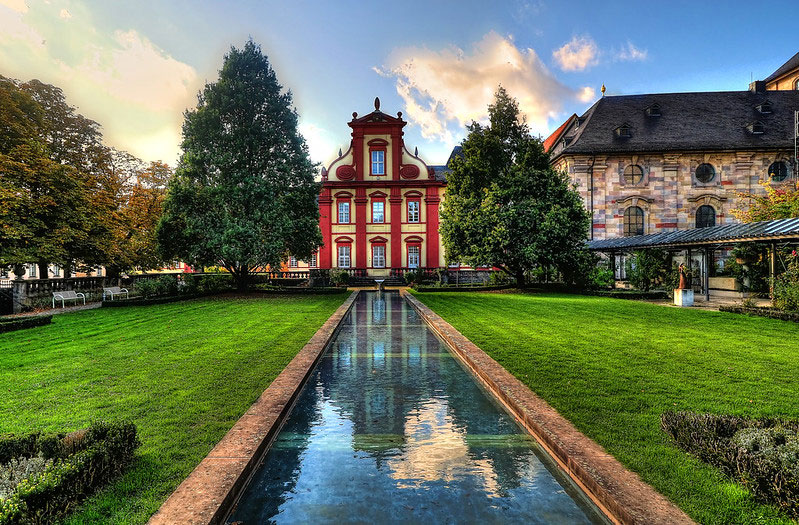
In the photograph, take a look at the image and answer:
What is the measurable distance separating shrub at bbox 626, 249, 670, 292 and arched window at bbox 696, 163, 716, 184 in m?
18.2

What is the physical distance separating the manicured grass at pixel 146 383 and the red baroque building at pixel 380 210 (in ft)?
83.8

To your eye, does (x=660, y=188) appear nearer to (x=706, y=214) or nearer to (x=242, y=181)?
(x=706, y=214)

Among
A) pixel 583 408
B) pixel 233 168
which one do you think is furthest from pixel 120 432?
pixel 233 168

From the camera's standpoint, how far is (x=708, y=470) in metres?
3.55

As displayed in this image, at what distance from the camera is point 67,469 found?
315cm

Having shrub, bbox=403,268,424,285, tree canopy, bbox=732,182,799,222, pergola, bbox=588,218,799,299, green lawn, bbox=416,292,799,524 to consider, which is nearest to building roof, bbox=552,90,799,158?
tree canopy, bbox=732,182,799,222

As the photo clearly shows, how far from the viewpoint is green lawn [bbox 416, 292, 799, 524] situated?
11.2 feet

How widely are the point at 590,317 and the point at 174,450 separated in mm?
13024

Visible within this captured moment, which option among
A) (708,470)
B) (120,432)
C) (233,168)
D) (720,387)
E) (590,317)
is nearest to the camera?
(708,470)

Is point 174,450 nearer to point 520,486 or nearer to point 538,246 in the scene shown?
point 520,486

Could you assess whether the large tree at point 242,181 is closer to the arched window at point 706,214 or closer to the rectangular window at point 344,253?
the rectangular window at point 344,253

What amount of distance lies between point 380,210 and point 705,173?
95.2 ft

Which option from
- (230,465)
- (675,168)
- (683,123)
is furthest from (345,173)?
(230,465)

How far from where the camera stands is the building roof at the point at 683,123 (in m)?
36.2
